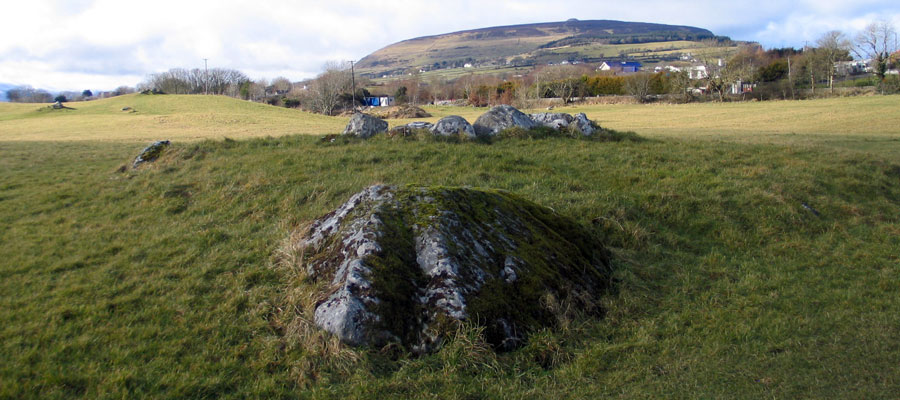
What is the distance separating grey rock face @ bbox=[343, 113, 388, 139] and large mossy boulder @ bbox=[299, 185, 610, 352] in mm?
8489

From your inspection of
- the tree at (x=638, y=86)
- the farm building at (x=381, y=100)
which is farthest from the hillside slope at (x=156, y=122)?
the farm building at (x=381, y=100)

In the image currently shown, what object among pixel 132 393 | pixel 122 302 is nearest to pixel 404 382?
pixel 132 393

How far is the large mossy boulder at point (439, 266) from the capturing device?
190 inches

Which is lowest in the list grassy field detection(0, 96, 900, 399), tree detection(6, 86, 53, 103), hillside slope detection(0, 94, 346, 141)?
grassy field detection(0, 96, 900, 399)

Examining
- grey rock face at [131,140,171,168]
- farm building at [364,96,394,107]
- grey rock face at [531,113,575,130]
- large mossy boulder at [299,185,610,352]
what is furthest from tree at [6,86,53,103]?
large mossy boulder at [299,185,610,352]

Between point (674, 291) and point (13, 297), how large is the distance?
7.63 metres

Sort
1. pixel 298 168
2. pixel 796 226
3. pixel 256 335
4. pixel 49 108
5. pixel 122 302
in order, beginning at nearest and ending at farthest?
pixel 256 335
pixel 122 302
pixel 796 226
pixel 298 168
pixel 49 108

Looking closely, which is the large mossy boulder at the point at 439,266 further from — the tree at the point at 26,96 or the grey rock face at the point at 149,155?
the tree at the point at 26,96

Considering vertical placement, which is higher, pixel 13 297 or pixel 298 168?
pixel 298 168

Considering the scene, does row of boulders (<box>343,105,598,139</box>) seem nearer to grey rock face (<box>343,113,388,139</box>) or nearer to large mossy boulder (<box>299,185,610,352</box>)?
grey rock face (<box>343,113,388,139</box>)

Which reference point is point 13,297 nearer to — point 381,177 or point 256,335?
point 256,335

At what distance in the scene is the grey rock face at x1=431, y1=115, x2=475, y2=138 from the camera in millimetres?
14747

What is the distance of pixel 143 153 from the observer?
13875mm

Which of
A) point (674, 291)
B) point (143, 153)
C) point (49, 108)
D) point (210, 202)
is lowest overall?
point (674, 291)
